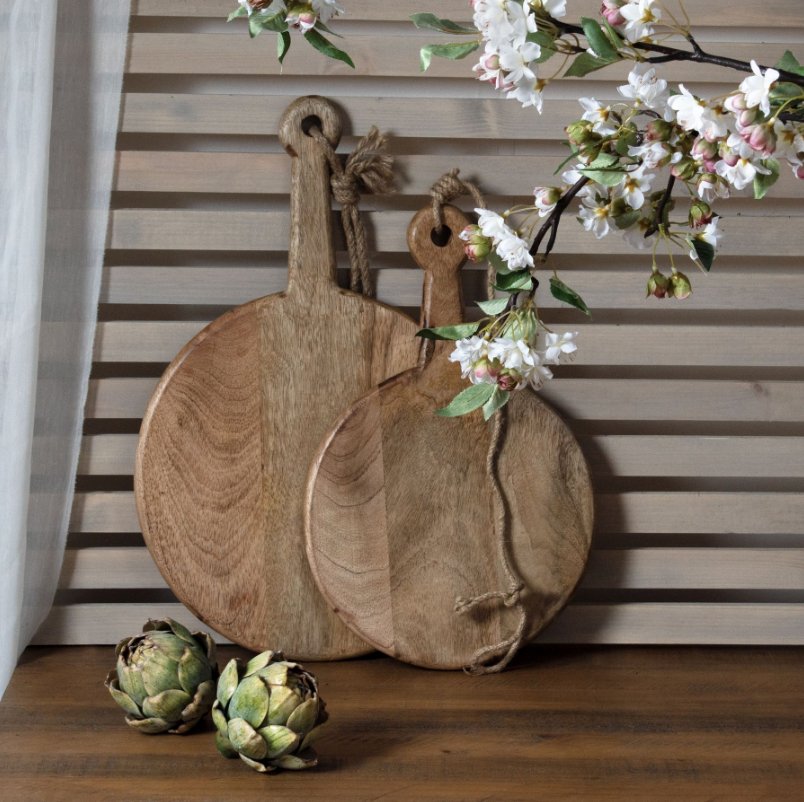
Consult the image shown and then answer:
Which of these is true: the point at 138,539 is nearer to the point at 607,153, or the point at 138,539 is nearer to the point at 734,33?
the point at 607,153

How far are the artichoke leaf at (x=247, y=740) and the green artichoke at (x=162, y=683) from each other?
0.06 meters

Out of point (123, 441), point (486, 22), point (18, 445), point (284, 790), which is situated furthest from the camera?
point (123, 441)

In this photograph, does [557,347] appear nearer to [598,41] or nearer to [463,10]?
[598,41]

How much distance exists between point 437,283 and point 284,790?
445 mm

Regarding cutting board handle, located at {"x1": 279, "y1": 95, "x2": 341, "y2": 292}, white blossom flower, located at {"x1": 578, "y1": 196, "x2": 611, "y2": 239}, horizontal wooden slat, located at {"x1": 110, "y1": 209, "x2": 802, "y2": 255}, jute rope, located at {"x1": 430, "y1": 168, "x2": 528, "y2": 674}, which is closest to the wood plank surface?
jute rope, located at {"x1": 430, "y1": 168, "x2": 528, "y2": 674}

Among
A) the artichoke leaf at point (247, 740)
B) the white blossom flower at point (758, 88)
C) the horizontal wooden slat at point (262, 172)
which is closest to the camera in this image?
the white blossom flower at point (758, 88)

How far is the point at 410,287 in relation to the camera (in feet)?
3.03

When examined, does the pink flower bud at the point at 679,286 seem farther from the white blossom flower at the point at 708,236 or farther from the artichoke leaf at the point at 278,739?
the artichoke leaf at the point at 278,739

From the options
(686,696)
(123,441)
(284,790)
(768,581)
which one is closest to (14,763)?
(284,790)

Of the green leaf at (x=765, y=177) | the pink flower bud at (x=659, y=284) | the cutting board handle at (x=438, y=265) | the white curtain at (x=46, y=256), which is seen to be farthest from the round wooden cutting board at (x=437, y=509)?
the green leaf at (x=765, y=177)

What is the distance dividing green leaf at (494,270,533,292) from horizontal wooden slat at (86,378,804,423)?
417mm

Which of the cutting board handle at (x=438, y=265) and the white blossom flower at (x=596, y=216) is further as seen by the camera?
the cutting board handle at (x=438, y=265)

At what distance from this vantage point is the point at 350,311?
894 mm

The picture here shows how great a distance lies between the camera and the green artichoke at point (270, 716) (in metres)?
0.68
